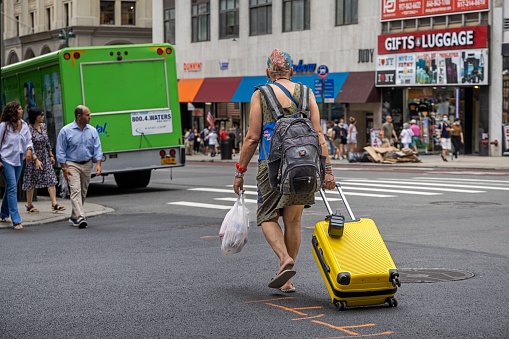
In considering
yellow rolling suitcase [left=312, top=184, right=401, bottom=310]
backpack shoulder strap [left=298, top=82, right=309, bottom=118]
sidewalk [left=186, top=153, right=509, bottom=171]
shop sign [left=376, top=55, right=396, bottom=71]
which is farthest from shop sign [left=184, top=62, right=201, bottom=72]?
yellow rolling suitcase [left=312, top=184, right=401, bottom=310]

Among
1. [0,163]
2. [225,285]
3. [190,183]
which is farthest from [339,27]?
[225,285]

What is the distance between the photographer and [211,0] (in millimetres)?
47156

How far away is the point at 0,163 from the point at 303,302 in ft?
21.1

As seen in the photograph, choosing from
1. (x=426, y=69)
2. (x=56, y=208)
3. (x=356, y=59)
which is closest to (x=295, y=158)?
(x=56, y=208)

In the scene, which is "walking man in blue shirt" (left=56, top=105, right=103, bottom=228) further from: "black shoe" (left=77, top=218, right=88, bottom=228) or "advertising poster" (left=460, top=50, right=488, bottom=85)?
"advertising poster" (left=460, top=50, right=488, bottom=85)

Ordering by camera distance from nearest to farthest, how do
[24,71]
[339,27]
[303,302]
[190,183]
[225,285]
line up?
[303,302] → [225,285] → [24,71] → [190,183] → [339,27]

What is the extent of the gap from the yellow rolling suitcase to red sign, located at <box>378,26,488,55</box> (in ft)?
93.5

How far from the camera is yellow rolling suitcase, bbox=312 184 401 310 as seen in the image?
→ 5766 mm

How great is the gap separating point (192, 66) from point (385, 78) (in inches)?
603

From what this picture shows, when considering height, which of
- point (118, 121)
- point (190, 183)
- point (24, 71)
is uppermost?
point (24, 71)

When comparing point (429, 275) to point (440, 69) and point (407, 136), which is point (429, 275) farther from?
point (440, 69)

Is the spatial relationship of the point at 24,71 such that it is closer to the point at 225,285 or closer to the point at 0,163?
the point at 0,163

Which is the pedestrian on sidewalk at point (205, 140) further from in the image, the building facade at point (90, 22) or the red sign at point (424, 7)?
the building facade at point (90, 22)

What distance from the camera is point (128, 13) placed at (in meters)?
64.3
